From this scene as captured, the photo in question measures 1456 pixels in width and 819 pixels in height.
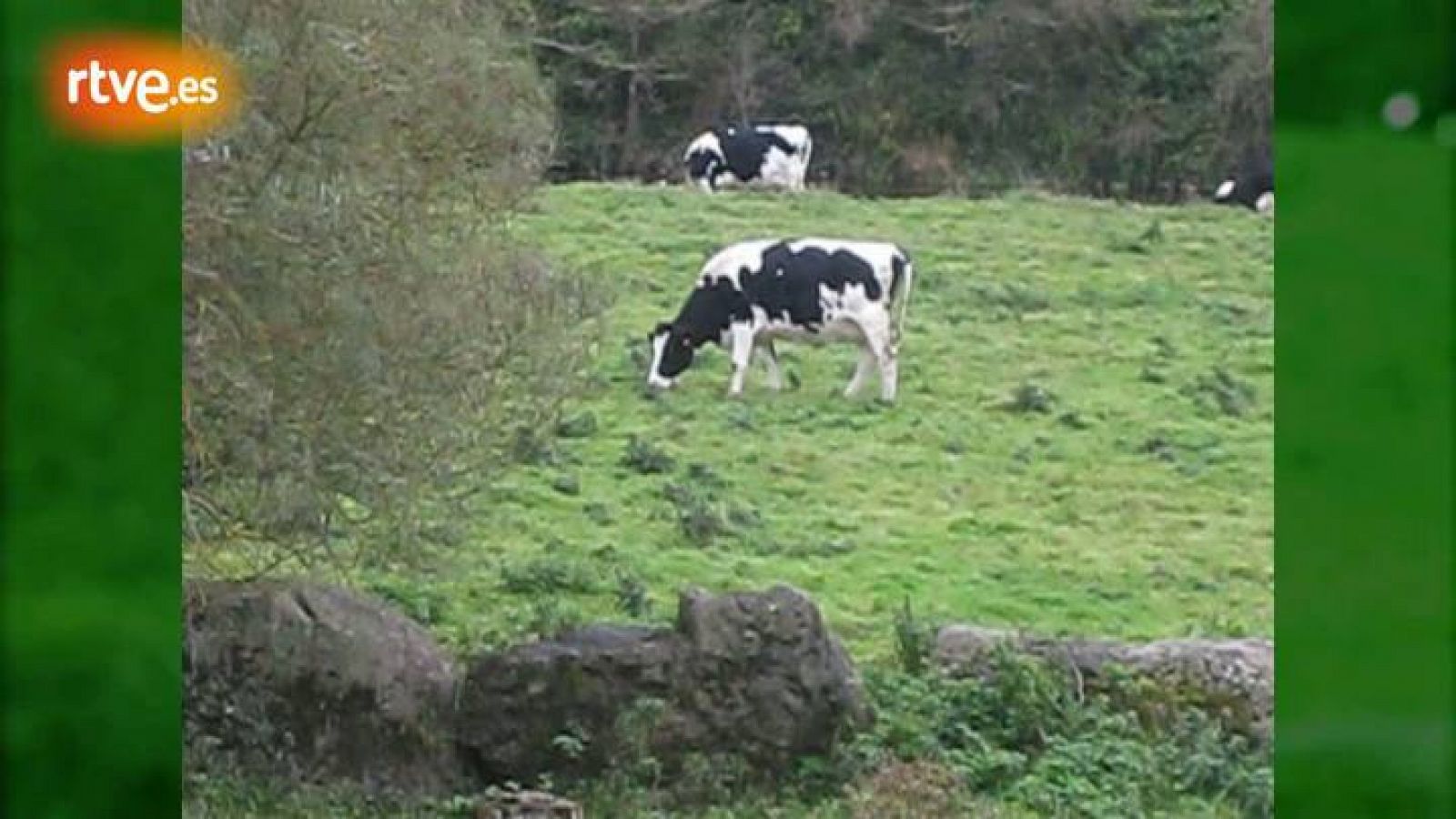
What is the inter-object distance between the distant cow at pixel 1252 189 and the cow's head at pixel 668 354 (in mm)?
1115

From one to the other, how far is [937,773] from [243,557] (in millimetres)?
1517

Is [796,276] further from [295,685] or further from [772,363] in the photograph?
[295,685]

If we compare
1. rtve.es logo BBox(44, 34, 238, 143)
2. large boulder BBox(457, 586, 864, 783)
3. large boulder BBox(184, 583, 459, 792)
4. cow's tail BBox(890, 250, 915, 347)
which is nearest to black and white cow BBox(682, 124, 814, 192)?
cow's tail BBox(890, 250, 915, 347)

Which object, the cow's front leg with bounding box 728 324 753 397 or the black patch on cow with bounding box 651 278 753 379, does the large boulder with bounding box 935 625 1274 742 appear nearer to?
the cow's front leg with bounding box 728 324 753 397

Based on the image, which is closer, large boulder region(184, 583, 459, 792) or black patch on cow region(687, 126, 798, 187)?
black patch on cow region(687, 126, 798, 187)

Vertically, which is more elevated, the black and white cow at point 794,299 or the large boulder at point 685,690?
the black and white cow at point 794,299

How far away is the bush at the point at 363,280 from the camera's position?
4.95 m

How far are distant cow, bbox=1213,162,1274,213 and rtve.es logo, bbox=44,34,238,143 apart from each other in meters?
2.00

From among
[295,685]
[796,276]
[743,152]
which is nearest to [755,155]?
[743,152]

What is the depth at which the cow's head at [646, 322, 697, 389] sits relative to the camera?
5027 mm

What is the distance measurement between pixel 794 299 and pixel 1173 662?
3.48 ft

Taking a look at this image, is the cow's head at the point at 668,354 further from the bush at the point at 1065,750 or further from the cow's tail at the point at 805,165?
the bush at the point at 1065,750

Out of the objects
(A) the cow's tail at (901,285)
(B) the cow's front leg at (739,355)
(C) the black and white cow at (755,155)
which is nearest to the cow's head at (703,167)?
(C) the black and white cow at (755,155)

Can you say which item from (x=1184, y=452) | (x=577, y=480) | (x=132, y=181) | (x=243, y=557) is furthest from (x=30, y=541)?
(x=1184, y=452)
